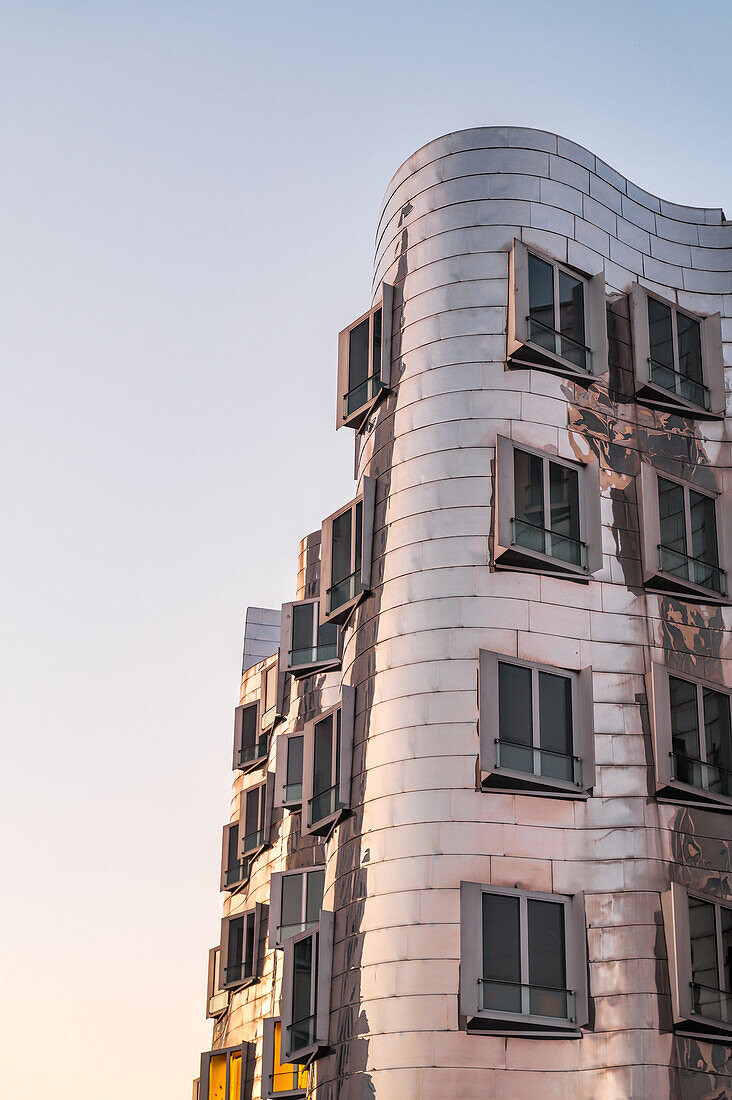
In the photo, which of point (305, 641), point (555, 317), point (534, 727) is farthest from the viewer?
point (305, 641)

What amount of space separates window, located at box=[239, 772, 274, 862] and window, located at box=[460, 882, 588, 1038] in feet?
74.3

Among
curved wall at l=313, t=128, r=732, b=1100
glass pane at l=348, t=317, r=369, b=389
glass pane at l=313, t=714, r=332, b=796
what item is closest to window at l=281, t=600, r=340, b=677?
curved wall at l=313, t=128, r=732, b=1100

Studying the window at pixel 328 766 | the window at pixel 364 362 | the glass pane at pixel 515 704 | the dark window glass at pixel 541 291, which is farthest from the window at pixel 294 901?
the dark window glass at pixel 541 291

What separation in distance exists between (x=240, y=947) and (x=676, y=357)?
25304 millimetres

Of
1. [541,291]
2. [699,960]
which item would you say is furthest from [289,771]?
[699,960]

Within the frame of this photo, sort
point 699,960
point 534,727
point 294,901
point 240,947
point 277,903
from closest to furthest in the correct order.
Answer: point 699,960, point 534,727, point 294,901, point 277,903, point 240,947

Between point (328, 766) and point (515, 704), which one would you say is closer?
A: point (515, 704)

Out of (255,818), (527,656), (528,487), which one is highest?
(255,818)

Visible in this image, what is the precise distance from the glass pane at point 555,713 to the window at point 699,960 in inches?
114

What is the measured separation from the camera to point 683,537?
1048 inches

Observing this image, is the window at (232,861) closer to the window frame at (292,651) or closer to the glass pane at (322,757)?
the window frame at (292,651)

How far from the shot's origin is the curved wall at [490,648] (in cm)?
2228

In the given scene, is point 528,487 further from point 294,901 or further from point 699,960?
point 294,901

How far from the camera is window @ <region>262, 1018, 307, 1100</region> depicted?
37.5 meters
